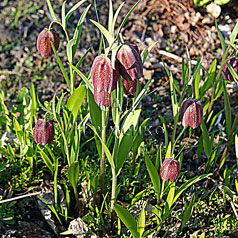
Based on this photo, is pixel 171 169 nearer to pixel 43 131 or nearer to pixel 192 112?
pixel 192 112

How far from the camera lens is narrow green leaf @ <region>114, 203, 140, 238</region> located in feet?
4.59

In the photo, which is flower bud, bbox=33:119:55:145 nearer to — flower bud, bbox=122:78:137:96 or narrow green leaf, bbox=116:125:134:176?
narrow green leaf, bbox=116:125:134:176

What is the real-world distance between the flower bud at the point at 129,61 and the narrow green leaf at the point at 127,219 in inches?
21.8

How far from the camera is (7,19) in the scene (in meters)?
3.12

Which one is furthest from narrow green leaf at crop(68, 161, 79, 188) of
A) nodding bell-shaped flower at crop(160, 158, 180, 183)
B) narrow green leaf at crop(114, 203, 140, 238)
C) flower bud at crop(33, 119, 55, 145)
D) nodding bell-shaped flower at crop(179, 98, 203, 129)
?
nodding bell-shaped flower at crop(179, 98, 203, 129)

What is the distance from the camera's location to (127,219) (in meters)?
1.44

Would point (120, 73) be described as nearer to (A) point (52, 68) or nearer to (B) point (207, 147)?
(B) point (207, 147)

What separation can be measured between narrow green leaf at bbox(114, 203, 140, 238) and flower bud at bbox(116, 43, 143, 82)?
552 millimetres

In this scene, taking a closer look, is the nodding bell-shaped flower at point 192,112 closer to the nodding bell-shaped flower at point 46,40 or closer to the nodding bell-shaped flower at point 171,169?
the nodding bell-shaped flower at point 171,169

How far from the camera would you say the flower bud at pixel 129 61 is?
113 cm

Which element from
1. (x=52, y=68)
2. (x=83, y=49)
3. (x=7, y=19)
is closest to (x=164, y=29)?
(x=83, y=49)

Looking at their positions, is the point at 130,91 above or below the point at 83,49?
above

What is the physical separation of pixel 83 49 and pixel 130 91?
5.50ft

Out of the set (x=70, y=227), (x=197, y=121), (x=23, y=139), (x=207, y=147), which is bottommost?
(x=70, y=227)
